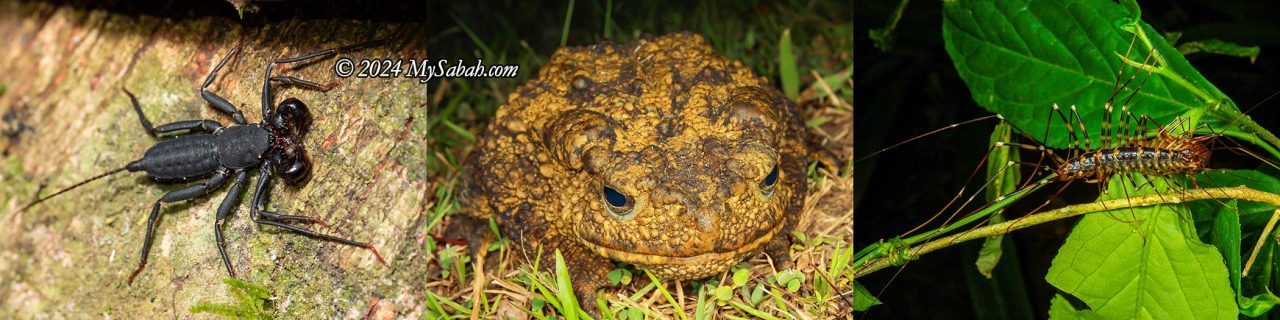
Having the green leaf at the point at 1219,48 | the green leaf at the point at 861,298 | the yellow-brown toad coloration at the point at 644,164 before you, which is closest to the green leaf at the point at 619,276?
the yellow-brown toad coloration at the point at 644,164

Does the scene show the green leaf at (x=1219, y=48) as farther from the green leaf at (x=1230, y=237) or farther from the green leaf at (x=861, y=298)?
the green leaf at (x=861, y=298)

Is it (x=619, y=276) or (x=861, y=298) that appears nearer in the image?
(x=861, y=298)

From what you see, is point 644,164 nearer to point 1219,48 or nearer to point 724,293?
point 724,293

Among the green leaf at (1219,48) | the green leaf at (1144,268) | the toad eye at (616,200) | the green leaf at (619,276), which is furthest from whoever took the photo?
the green leaf at (1219,48)

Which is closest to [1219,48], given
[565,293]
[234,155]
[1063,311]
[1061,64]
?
[1061,64]

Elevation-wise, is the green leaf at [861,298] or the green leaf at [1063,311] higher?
the green leaf at [1063,311]

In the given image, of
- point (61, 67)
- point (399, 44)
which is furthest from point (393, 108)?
point (61, 67)

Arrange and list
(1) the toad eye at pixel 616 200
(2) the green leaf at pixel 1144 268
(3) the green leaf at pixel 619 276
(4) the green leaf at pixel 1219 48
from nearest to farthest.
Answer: (2) the green leaf at pixel 1144 268, (1) the toad eye at pixel 616 200, (3) the green leaf at pixel 619 276, (4) the green leaf at pixel 1219 48

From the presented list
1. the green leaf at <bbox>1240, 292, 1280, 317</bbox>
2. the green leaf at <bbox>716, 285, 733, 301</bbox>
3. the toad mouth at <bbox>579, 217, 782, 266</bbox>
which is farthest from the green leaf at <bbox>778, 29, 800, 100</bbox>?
the green leaf at <bbox>1240, 292, 1280, 317</bbox>
